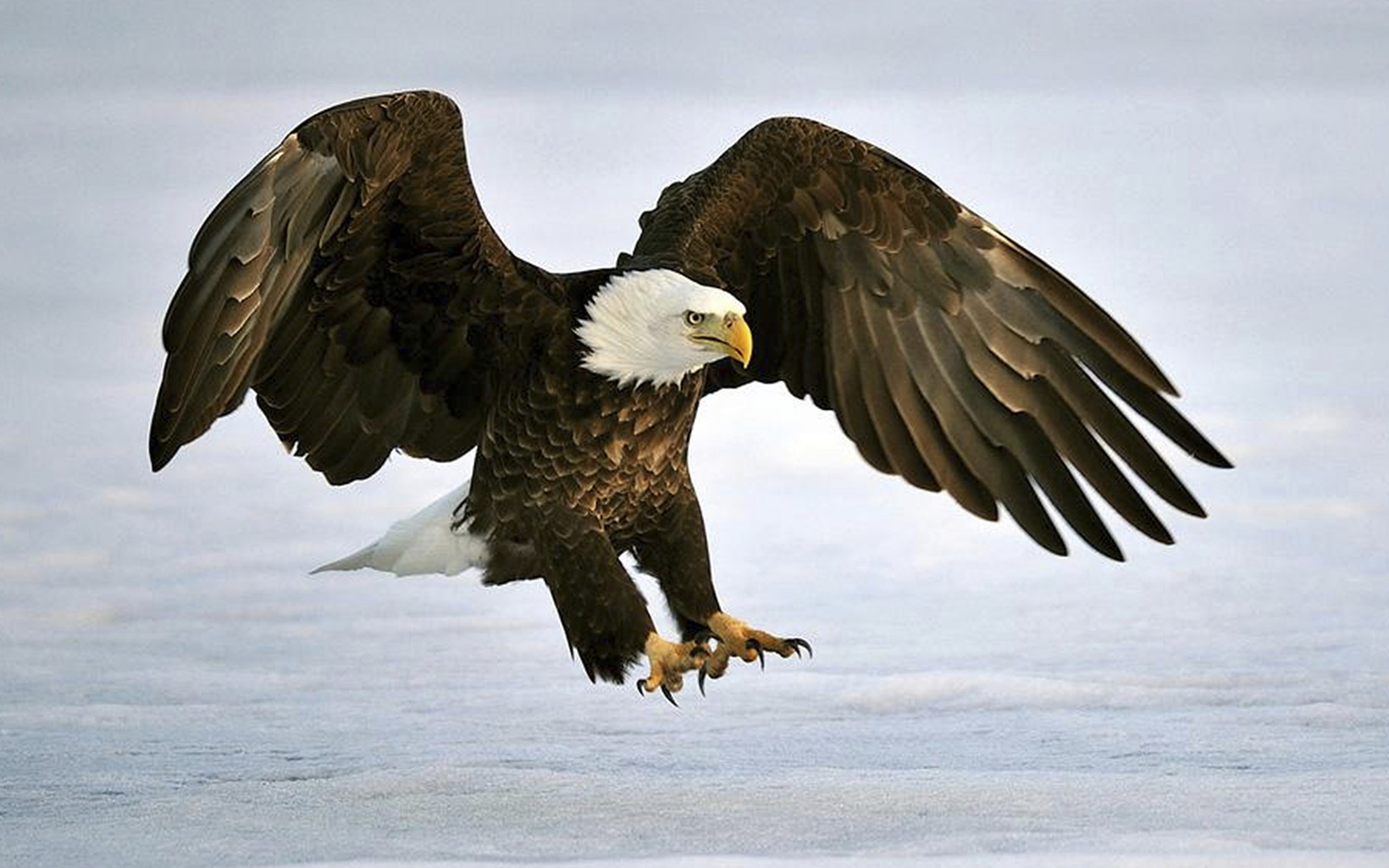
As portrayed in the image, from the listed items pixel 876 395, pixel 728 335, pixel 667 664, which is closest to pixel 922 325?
pixel 876 395

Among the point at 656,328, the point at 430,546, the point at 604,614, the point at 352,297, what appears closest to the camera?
the point at 656,328

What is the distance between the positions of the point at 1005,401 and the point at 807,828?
99cm

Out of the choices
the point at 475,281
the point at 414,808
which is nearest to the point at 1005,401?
the point at 475,281

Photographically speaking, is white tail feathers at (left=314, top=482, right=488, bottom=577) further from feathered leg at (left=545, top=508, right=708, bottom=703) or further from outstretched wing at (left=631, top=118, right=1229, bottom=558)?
outstretched wing at (left=631, top=118, right=1229, bottom=558)

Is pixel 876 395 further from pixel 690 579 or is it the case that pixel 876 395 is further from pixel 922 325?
pixel 690 579

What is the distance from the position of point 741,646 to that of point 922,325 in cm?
75

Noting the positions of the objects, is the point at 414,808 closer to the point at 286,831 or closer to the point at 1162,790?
the point at 286,831

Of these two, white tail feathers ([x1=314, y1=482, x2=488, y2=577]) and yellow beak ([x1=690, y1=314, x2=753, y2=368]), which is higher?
yellow beak ([x1=690, y1=314, x2=753, y2=368])

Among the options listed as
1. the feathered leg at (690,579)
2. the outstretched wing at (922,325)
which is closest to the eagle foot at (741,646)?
the feathered leg at (690,579)

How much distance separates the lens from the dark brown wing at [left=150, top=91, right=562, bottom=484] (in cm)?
446

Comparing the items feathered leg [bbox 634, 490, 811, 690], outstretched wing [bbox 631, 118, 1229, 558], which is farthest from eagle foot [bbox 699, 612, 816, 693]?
outstretched wing [bbox 631, 118, 1229, 558]

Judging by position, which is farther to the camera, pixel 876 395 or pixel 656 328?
pixel 876 395

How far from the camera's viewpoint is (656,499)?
4.98m

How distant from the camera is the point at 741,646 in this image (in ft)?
16.1
